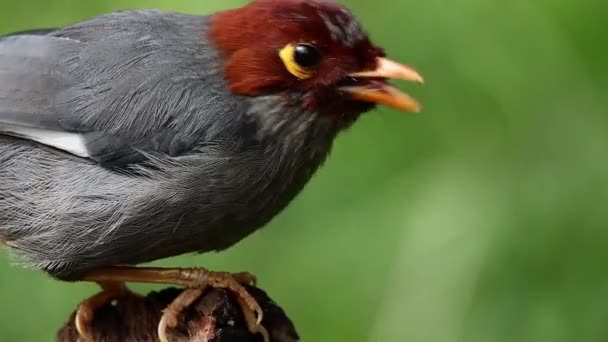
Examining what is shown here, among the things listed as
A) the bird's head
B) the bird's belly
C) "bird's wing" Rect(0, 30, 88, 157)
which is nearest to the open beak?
the bird's head

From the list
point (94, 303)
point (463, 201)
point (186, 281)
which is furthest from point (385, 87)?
point (94, 303)

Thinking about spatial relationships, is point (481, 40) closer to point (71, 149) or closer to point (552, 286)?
point (552, 286)

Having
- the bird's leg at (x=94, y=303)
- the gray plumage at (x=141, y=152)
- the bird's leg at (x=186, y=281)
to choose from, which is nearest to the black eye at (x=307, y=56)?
the gray plumage at (x=141, y=152)

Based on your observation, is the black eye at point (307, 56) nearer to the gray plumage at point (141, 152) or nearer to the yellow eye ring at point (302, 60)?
the yellow eye ring at point (302, 60)

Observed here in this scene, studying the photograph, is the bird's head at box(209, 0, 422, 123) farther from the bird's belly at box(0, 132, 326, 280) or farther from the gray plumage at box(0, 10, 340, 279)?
the bird's belly at box(0, 132, 326, 280)

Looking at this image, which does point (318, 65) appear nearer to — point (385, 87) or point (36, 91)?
point (385, 87)

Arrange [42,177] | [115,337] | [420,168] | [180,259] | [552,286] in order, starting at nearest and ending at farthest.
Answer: [115,337] → [42,177] → [552,286] → [420,168] → [180,259]

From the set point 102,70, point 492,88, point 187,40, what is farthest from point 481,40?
point 102,70
